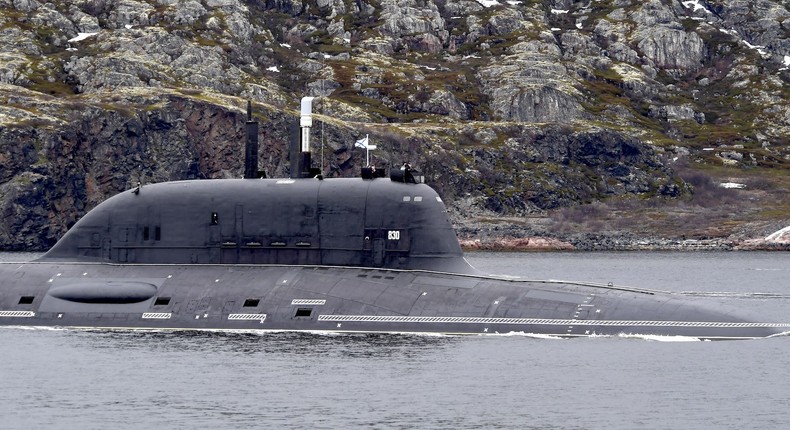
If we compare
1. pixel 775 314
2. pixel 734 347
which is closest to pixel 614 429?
pixel 734 347

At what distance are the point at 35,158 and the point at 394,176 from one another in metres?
100

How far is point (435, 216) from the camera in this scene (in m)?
51.2

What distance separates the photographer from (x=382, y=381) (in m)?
43.3

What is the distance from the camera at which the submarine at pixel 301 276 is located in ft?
160

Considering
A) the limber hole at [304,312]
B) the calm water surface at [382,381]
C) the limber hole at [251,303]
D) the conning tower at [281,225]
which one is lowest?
the calm water surface at [382,381]

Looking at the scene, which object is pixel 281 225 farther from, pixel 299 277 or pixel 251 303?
pixel 251 303

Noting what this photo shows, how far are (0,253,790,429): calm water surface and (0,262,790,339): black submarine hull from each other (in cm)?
78

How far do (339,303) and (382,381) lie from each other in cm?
720

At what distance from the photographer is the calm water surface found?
37938 millimetres

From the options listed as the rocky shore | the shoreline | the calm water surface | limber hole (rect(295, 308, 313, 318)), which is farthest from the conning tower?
the shoreline

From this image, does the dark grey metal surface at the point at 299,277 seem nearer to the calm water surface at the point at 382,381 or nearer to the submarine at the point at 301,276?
the submarine at the point at 301,276

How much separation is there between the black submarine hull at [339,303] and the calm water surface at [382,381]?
30.6 inches

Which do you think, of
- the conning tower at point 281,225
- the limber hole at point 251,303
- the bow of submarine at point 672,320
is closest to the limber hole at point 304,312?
the limber hole at point 251,303

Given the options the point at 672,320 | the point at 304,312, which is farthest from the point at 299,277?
the point at 672,320
